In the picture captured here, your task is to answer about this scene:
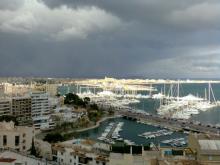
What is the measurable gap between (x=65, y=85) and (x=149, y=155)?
371 ft

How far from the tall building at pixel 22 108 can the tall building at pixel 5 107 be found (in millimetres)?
392

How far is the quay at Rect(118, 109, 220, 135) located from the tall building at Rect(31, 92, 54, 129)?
1006 centimetres

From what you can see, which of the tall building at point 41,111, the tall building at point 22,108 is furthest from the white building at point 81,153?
the tall building at point 22,108

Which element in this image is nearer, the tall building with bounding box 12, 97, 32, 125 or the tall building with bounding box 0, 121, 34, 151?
the tall building with bounding box 0, 121, 34, 151

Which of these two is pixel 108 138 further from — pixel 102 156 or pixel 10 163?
pixel 10 163

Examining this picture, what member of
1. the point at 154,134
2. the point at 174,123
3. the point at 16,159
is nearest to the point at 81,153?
the point at 16,159

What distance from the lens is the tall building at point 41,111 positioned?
3471 cm

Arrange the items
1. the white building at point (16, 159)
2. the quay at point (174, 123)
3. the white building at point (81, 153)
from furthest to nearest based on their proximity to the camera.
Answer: the quay at point (174, 123) → the white building at point (81, 153) → the white building at point (16, 159)

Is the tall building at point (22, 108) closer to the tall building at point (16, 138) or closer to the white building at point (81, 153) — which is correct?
the tall building at point (16, 138)

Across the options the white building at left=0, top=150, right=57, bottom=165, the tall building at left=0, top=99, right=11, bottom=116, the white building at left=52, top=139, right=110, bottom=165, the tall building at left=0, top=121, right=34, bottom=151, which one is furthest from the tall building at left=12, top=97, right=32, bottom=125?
the white building at left=0, top=150, right=57, bottom=165

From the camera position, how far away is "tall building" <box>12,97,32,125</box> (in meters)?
35.0

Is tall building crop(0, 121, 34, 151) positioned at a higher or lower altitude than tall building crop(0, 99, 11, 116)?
lower

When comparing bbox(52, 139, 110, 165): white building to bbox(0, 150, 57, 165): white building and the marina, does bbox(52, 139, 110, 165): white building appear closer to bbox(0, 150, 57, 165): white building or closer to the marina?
bbox(0, 150, 57, 165): white building

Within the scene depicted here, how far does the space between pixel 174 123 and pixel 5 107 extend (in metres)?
14.8
